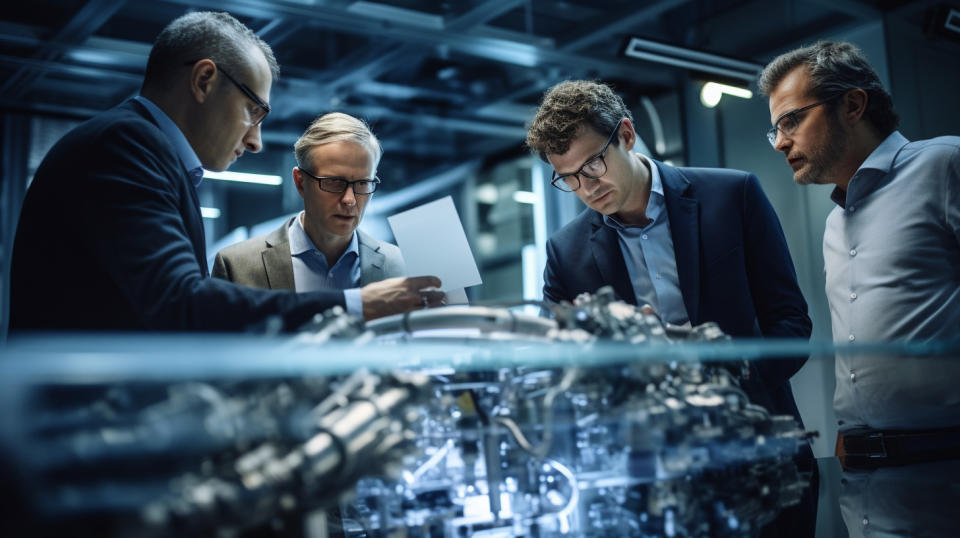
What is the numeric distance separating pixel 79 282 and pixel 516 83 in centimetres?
594

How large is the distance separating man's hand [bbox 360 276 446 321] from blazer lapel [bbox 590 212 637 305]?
0.99 metres

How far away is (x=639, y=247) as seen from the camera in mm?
2115

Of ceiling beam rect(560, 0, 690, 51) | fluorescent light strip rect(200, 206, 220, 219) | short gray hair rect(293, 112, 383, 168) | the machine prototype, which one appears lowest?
the machine prototype

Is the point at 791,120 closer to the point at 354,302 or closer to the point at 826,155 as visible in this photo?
the point at 826,155

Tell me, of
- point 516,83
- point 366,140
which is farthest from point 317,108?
point 366,140

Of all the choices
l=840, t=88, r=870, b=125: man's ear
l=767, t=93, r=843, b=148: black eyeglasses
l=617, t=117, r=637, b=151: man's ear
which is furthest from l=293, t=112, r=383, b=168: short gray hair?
l=840, t=88, r=870, b=125: man's ear

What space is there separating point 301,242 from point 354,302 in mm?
1295

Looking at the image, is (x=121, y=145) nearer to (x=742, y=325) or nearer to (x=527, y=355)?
(x=527, y=355)

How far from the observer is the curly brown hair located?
2.06 metres

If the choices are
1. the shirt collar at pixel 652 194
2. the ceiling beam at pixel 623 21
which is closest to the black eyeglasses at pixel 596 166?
the shirt collar at pixel 652 194

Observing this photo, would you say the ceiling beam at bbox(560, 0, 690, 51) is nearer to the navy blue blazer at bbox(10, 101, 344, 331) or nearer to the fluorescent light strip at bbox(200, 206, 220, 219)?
the fluorescent light strip at bbox(200, 206, 220, 219)

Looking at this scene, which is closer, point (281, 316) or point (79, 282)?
point (281, 316)

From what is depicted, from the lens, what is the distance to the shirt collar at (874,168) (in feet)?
6.98

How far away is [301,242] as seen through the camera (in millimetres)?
2326
